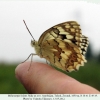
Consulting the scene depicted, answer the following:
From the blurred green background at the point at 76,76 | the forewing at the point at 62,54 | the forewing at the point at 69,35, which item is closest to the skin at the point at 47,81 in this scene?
the forewing at the point at 62,54

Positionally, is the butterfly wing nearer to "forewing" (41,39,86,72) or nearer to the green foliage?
"forewing" (41,39,86,72)

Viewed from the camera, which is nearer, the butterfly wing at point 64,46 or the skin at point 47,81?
the skin at point 47,81

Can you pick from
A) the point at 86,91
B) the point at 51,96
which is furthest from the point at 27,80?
the point at 86,91

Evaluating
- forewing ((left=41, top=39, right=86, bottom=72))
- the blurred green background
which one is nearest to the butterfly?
forewing ((left=41, top=39, right=86, bottom=72))

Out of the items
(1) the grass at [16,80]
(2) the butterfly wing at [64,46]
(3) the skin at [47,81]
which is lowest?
(1) the grass at [16,80]

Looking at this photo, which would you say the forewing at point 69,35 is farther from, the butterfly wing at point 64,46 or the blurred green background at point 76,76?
the blurred green background at point 76,76

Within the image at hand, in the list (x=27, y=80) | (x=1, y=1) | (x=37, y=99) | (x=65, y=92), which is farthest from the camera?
(x=1, y=1)

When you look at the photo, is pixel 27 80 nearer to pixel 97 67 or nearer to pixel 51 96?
pixel 51 96
